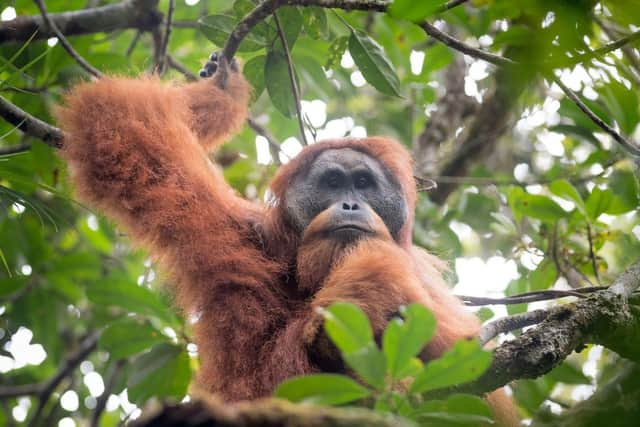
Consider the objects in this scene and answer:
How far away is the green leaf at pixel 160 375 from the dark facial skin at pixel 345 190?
1.24 m

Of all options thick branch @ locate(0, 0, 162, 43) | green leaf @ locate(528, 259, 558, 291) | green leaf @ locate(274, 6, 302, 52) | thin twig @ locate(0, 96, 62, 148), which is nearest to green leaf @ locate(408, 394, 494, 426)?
thin twig @ locate(0, 96, 62, 148)

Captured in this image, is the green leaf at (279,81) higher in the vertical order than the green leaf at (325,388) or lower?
higher

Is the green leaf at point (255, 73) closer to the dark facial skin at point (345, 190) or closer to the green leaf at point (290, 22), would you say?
the green leaf at point (290, 22)

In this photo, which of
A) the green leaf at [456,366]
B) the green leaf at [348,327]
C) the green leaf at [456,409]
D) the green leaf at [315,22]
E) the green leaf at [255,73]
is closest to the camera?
the green leaf at [348,327]

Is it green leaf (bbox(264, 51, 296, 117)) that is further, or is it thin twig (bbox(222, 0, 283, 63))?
green leaf (bbox(264, 51, 296, 117))

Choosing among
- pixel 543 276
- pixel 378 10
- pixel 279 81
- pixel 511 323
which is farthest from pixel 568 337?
pixel 279 81

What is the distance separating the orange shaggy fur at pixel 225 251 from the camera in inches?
153

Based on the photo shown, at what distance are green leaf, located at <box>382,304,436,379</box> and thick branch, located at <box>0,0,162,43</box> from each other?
4.18m

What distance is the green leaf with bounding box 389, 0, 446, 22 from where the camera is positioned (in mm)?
3371

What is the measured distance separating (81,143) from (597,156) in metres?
3.94

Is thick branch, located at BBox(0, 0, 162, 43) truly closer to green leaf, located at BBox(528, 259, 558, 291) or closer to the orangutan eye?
the orangutan eye

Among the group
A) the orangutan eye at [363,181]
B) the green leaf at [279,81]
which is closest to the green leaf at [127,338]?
the orangutan eye at [363,181]

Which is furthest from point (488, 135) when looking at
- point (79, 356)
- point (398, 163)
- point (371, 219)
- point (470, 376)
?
point (470, 376)

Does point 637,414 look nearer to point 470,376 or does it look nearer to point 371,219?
point 470,376
